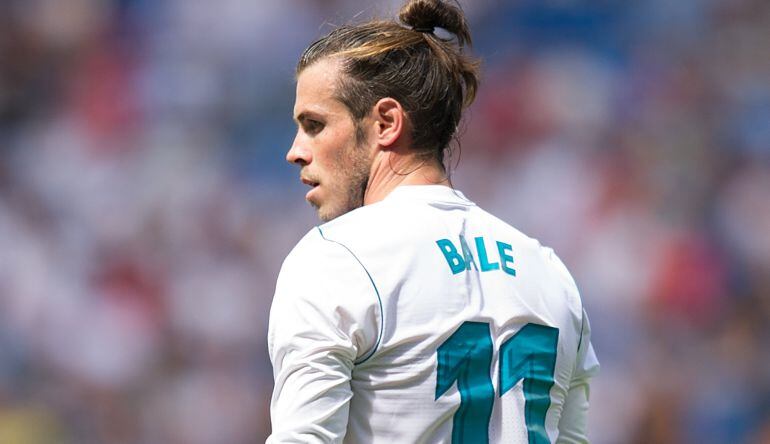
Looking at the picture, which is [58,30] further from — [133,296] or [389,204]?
[389,204]

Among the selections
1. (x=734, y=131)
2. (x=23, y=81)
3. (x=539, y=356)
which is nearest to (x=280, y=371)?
(x=539, y=356)

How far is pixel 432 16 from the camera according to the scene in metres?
2.12

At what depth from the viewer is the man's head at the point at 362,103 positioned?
200 cm

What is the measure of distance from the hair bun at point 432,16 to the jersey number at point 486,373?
0.63m

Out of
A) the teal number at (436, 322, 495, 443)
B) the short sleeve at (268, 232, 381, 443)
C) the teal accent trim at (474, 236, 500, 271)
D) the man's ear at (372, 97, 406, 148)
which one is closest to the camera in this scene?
the short sleeve at (268, 232, 381, 443)

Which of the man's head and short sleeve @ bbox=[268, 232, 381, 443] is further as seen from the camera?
the man's head

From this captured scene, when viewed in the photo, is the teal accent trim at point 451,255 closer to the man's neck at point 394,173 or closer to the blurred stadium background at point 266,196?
the man's neck at point 394,173

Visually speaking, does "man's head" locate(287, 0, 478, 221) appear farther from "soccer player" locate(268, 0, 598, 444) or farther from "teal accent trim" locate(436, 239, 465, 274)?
"teal accent trim" locate(436, 239, 465, 274)

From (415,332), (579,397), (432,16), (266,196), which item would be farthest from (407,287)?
(266,196)

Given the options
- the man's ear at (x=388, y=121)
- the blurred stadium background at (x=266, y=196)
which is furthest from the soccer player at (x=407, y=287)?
the blurred stadium background at (x=266, y=196)

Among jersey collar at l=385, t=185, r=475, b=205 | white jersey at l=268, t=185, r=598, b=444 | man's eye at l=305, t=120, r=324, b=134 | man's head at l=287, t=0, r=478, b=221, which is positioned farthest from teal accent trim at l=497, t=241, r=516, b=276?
man's eye at l=305, t=120, r=324, b=134

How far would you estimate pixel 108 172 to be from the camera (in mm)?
5797

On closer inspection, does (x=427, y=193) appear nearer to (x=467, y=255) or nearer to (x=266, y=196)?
(x=467, y=255)

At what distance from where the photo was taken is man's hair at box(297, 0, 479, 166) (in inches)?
78.8
